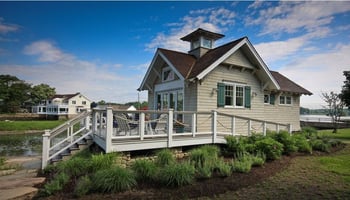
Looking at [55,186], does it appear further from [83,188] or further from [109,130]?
[109,130]

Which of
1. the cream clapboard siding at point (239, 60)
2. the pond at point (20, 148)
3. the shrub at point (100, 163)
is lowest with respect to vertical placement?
the pond at point (20, 148)

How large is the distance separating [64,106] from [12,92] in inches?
481

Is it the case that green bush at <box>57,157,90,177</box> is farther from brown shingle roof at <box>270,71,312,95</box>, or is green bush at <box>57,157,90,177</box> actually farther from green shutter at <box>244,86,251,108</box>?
brown shingle roof at <box>270,71,312,95</box>

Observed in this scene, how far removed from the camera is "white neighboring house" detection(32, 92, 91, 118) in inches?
1813

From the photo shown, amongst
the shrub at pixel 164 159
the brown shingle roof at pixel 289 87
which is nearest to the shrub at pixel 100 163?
A: the shrub at pixel 164 159

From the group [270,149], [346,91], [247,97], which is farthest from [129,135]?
[346,91]

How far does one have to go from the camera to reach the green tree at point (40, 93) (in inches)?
2141

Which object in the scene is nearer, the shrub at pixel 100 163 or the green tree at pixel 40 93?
the shrub at pixel 100 163

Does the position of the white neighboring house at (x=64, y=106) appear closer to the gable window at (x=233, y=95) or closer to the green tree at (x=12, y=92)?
the green tree at (x=12, y=92)

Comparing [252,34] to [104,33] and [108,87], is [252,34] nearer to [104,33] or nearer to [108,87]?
[104,33]

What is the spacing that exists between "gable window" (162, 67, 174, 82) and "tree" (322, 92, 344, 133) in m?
14.5

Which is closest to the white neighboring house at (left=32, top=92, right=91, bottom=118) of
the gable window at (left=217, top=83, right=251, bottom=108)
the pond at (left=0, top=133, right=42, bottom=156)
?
the pond at (left=0, top=133, right=42, bottom=156)

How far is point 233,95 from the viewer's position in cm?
1096

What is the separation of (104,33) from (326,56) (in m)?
15.3
